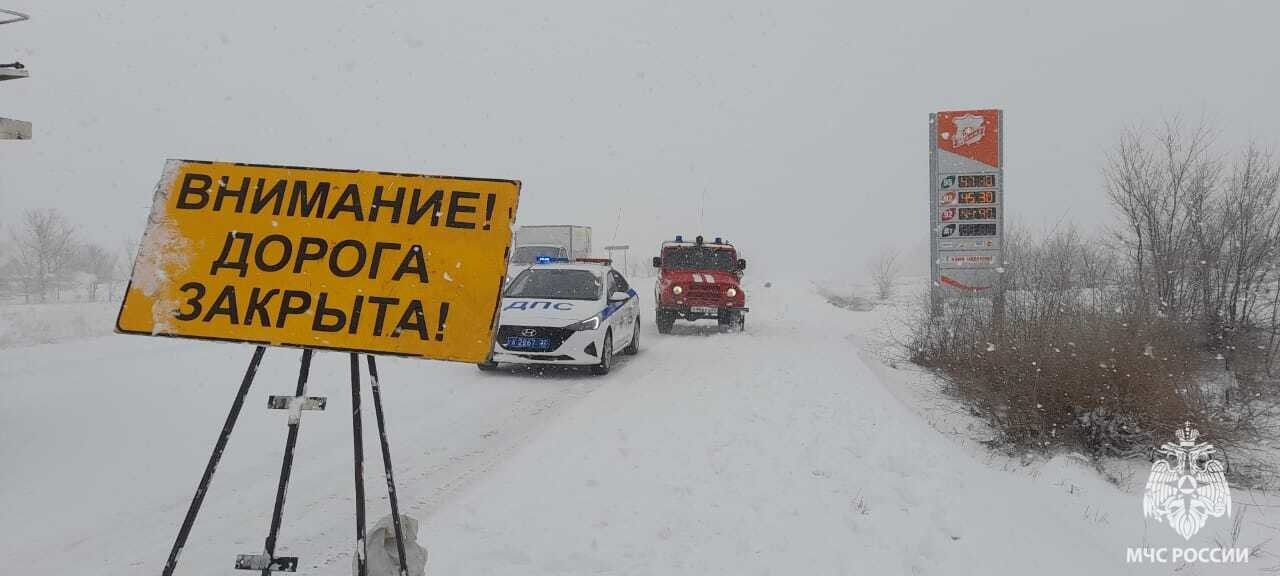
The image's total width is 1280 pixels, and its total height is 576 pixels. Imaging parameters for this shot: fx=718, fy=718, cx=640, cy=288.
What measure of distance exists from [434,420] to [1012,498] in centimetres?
561

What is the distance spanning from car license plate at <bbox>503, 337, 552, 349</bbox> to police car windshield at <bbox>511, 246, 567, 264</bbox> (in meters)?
17.4

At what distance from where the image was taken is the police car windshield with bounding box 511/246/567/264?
1094 inches

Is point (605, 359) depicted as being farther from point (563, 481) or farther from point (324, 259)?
point (324, 259)

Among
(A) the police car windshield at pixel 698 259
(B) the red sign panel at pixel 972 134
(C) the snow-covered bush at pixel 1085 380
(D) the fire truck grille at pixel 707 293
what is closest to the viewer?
(C) the snow-covered bush at pixel 1085 380

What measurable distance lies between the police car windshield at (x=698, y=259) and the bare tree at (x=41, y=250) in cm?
3209

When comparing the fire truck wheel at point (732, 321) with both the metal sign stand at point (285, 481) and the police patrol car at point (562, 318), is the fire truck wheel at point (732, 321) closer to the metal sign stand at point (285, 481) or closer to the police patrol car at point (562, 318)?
the police patrol car at point (562, 318)

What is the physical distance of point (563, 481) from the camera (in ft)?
17.4

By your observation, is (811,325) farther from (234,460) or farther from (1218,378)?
(234,460)

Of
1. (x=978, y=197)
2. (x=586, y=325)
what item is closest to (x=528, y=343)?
(x=586, y=325)

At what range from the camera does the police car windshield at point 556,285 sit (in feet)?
37.4

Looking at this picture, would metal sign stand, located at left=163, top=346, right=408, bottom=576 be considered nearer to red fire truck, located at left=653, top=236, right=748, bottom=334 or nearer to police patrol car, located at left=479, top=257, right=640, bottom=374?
police patrol car, located at left=479, top=257, right=640, bottom=374

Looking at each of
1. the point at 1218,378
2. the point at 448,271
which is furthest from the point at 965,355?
the point at 448,271

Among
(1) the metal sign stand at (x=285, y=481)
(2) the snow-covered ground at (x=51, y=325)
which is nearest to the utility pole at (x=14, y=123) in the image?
(1) the metal sign stand at (x=285, y=481)

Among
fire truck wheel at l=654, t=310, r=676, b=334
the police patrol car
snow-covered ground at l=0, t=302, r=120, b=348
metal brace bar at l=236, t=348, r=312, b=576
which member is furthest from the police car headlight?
snow-covered ground at l=0, t=302, r=120, b=348
